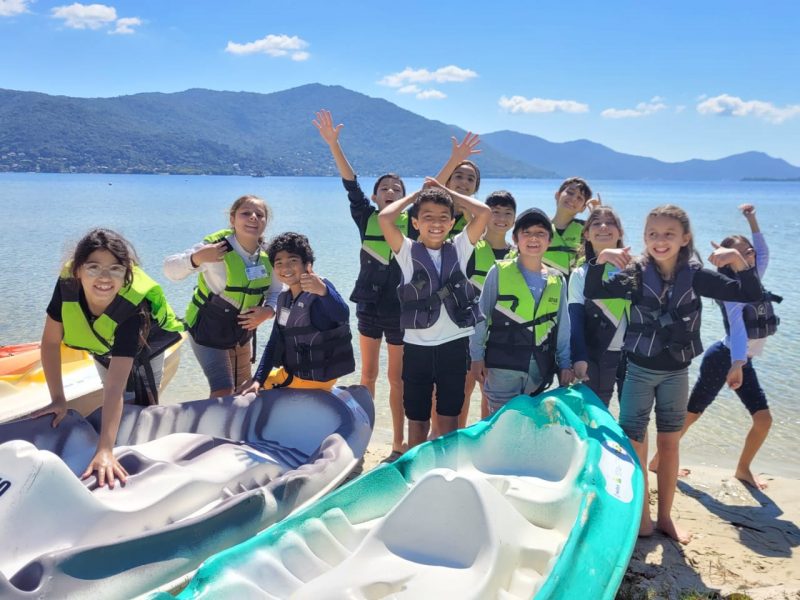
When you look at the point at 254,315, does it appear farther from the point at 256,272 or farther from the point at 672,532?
the point at 672,532

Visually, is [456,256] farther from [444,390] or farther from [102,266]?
[102,266]

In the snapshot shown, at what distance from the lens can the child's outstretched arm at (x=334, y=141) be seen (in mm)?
4262

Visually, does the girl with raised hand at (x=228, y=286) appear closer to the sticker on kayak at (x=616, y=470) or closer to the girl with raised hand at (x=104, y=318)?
the girl with raised hand at (x=104, y=318)

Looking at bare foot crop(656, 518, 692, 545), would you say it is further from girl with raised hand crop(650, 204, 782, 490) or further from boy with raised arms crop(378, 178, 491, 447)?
boy with raised arms crop(378, 178, 491, 447)

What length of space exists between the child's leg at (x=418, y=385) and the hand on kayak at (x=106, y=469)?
4.79 ft

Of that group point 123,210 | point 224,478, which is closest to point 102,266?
point 224,478

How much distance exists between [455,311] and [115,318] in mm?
1684

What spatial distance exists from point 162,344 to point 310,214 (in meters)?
28.5

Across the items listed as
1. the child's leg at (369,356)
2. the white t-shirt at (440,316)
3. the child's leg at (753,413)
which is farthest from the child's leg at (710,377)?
the child's leg at (369,356)

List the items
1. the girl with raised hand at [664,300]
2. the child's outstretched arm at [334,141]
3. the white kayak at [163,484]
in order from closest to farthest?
the white kayak at [163,484]
the girl with raised hand at [664,300]
the child's outstretched arm at [334,141]

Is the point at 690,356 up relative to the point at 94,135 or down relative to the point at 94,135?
down

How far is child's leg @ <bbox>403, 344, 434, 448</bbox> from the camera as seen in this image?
3.43m

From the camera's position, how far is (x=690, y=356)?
3039 millimetres

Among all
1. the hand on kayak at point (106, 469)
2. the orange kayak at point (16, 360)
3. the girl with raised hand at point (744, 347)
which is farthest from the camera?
the orange kayak at point (16, 360)
